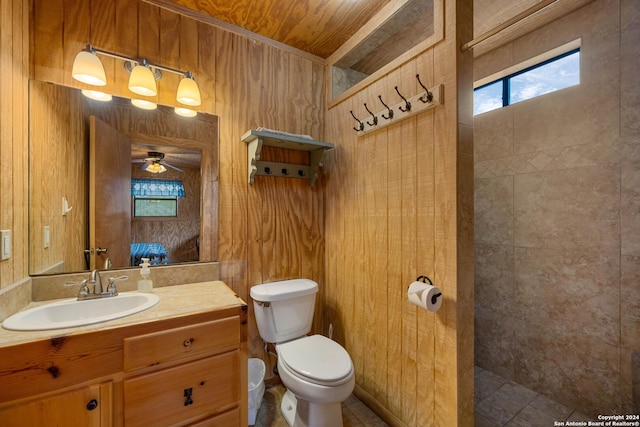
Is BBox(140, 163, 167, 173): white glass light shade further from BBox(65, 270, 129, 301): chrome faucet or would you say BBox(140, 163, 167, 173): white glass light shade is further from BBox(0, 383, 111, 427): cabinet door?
BBox(0, 383, 111, 427): cabinet door

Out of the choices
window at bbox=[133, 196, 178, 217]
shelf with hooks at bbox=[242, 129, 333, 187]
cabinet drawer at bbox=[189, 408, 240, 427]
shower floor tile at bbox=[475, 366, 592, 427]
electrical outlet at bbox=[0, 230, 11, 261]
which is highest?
shelf with hooks at bbox=[242, 129, 333, 187]

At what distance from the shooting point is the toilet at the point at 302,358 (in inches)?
51.2

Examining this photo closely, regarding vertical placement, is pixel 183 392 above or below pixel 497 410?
above

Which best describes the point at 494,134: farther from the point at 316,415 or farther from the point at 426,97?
the point at 316,415

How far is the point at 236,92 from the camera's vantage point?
181 centimetres

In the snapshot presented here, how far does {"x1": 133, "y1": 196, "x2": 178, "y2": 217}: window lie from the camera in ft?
5.02

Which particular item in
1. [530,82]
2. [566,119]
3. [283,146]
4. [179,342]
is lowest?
[179,342]

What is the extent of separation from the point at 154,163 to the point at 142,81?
1.44 ft

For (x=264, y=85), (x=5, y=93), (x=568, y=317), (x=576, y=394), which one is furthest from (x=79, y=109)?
(x=576, y=394)

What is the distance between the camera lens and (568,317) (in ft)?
5.61

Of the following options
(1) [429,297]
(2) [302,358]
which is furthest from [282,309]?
(1) [429,297]

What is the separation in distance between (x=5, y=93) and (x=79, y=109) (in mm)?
302

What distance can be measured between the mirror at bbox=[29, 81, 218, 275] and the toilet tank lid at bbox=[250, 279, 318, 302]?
38 centimetres

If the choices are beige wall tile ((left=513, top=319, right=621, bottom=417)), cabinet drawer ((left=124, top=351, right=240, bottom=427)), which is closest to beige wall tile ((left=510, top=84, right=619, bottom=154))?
beige wall tile ((left=513, top=319, right=621, bottom=417))
